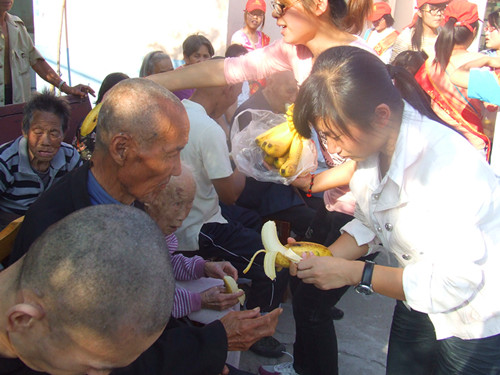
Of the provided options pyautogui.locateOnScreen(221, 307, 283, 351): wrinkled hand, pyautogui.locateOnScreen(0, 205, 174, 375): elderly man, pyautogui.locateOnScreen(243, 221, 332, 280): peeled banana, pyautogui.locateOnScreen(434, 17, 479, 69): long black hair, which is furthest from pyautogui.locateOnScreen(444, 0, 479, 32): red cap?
pyautogui.locateOnScreen(0, 205, 174, 375): elderly man

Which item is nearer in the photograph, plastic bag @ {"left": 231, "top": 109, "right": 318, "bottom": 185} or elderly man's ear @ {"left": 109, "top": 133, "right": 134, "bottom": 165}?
elderly man's ear @ {"left": 109, "top": 133, "right": 134, "bottom": 165}

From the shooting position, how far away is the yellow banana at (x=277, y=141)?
284 cm

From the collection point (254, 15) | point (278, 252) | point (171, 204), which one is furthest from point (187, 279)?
point (254, 15)

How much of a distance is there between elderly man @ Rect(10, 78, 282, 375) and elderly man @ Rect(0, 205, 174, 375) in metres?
0.60

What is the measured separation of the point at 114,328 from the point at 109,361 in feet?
0.45

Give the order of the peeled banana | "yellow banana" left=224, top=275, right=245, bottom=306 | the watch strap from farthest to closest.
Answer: "yellow banana" left=224, top=275, right=245, bottom=306 < the peeled banana < the watch strap

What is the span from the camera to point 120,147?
193cm

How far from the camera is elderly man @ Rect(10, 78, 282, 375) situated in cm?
184

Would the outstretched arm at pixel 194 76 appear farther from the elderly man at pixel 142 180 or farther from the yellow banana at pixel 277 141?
the elderly man at pixel 142 180

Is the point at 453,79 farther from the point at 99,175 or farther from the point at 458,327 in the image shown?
the point at 99,175

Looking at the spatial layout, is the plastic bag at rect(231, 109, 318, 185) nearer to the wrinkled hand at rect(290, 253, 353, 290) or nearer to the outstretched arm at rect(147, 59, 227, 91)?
the outstretched arm at rect(147, 59, 227, 91)

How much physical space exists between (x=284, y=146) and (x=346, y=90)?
1.10 m

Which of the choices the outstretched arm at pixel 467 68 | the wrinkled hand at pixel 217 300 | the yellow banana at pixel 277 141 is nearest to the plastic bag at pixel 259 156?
the yellow banana at pixel 277 141

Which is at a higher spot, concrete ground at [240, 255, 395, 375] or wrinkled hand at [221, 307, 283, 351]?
wrinkled hand at [221, 307, 283, 351]
